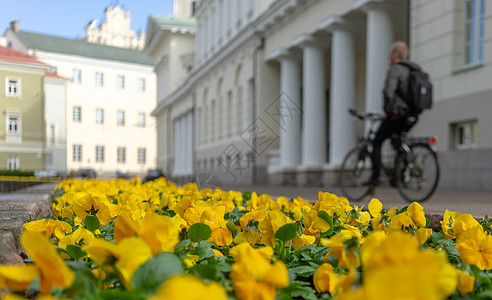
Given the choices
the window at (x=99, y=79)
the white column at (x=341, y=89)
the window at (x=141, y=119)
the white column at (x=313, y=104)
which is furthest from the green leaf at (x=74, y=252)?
the window at (x=141, y=119)

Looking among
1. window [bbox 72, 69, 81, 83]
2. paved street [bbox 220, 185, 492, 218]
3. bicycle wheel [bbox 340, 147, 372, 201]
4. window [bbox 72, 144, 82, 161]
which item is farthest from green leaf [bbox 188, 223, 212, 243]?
window [bbox 72, 69, 81, 83]

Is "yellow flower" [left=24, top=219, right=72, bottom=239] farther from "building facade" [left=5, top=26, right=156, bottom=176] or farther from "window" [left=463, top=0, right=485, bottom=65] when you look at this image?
"building facade" [left=5, top=26, right=156, bottom=176]

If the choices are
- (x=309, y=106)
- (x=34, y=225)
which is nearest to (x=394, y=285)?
(x=34, y=225)

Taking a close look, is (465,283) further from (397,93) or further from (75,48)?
(75,48)

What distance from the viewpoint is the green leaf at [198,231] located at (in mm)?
1317

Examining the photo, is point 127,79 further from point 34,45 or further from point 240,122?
point 240,122

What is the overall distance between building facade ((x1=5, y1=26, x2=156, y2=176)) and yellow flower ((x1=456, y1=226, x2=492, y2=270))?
63386mm

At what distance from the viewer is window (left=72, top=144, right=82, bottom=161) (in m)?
62.0

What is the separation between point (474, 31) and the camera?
33.1ft

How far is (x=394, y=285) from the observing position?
510 mm

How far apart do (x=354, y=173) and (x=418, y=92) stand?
61.5 inches

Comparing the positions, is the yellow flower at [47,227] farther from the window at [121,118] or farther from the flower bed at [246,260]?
the window at [121,118]

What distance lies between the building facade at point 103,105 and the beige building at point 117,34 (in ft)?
100

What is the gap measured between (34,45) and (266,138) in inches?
1986
